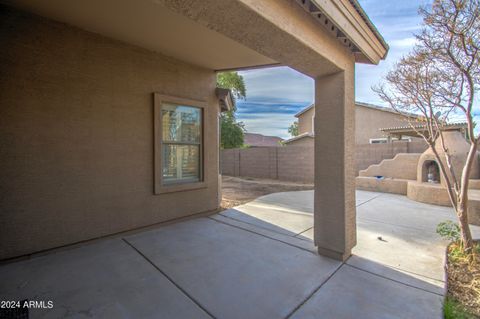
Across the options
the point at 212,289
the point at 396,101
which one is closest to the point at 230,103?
the point at 396,101

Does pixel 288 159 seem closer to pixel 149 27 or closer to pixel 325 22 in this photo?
pixel 149 27

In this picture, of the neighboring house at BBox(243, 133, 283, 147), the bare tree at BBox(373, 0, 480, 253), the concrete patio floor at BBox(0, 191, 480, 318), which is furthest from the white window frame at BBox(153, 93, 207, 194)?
the neighboring house at BBox(243, 133, 283, 147)

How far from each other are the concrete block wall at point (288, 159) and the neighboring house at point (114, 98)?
790 cm

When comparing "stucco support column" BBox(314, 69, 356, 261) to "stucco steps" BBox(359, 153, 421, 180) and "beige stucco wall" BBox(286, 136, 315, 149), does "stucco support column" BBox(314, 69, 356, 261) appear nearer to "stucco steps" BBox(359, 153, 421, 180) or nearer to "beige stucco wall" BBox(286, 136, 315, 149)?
"stucco steps" BBox(359, 153, 421, 180)

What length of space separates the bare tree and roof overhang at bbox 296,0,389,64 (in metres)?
0.52

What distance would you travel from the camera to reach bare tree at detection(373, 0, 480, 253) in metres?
2.81

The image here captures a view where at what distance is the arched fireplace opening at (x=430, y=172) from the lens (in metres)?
7.39

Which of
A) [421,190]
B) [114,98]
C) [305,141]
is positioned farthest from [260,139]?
[114,98]

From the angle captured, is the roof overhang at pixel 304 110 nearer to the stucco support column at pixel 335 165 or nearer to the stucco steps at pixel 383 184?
the stucco steps at pixel 383 184

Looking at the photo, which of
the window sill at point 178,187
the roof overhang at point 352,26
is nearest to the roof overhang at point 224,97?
the window sill at point 178,187

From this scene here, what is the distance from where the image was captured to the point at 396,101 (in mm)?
4090

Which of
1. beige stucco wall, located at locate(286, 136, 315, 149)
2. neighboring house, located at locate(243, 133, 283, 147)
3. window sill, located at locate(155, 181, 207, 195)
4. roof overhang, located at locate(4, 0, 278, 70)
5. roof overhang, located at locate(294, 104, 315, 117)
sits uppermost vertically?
roof overhang, located at locate(294, 104, 315, 117)

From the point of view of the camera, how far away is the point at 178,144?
486cm

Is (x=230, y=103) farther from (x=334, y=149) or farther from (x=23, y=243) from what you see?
(x=23, y=243)
